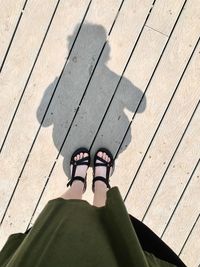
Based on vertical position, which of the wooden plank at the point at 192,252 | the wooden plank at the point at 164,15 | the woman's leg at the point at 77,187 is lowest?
the wooden plank at the point at 192,252

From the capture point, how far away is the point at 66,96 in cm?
248

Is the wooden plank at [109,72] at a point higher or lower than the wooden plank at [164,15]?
lower

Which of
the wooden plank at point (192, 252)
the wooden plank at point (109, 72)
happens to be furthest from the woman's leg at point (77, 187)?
the wooden plank at point (192, 252)

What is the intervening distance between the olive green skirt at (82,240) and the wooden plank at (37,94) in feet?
2.38

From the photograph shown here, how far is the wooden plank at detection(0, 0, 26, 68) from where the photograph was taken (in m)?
2.42

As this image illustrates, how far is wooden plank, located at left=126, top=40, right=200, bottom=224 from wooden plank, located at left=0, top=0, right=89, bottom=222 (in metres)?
0.59

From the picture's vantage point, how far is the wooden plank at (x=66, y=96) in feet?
8.04

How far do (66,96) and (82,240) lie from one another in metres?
1.02

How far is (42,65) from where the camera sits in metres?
2.46

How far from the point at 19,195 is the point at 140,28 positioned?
1.17 m

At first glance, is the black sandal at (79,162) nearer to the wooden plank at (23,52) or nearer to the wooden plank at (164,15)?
the wooden plank at (23,52)

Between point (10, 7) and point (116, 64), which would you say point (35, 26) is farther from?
point (116, 64)

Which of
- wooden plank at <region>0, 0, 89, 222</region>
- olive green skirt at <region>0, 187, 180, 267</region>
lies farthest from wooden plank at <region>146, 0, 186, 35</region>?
olive green skirt at <region>0, 187, 180, 267</region>

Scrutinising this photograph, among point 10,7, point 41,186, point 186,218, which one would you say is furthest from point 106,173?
point 10,7
